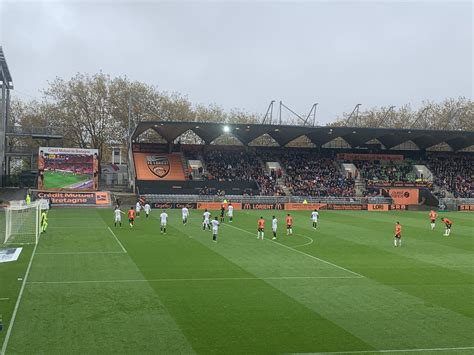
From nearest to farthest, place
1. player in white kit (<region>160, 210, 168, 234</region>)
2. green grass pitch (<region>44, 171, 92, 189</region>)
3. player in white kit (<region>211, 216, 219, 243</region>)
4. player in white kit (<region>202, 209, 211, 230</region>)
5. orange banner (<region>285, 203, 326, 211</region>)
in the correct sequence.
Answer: player in white kit (<region>211, 216, 219, 243</region>)
player in white kit (<region>160, 210, 168, 234</region>)
player in white kit (<region>202, 209, 211, 230</region>)
orange banner (<region>285, 203, 326, 211</region>)
green grass pitch (<region>44, 171, 92, 189</region>)

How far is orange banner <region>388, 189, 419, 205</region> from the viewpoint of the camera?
62.1 metres

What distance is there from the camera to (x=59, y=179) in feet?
189

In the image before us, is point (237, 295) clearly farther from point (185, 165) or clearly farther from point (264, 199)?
point (185, 165)

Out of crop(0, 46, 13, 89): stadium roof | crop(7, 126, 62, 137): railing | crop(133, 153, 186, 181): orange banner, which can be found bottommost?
crop(133, 153, 186, 181): orange banner

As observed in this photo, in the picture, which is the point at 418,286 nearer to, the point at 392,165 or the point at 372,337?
the point at 372,337

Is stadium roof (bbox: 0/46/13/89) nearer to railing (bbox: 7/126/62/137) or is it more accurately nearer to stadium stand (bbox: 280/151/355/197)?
railing (bbox: 7/126/62/137)

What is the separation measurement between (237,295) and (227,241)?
12732mm

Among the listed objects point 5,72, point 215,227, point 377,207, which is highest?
point 5,72

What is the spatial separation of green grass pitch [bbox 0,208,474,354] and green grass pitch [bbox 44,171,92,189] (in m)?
27.0

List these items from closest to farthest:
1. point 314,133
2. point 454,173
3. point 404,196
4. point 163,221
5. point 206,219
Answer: point 163,221, point 206,219, point 404,196, point 314,133, point 454,173

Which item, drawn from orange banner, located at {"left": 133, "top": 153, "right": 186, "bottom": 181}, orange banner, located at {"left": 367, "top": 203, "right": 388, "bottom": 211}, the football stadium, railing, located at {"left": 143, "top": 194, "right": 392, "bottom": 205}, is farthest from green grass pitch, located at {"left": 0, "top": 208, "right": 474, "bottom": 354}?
orange banner, located at {"left": 133, "top": 153, "right": 186, "bottom": 181}

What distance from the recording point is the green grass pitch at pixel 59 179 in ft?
188

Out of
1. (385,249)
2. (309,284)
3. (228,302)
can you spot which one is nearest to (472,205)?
(385,249)

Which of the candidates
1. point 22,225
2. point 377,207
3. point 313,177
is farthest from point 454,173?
point 22,225
